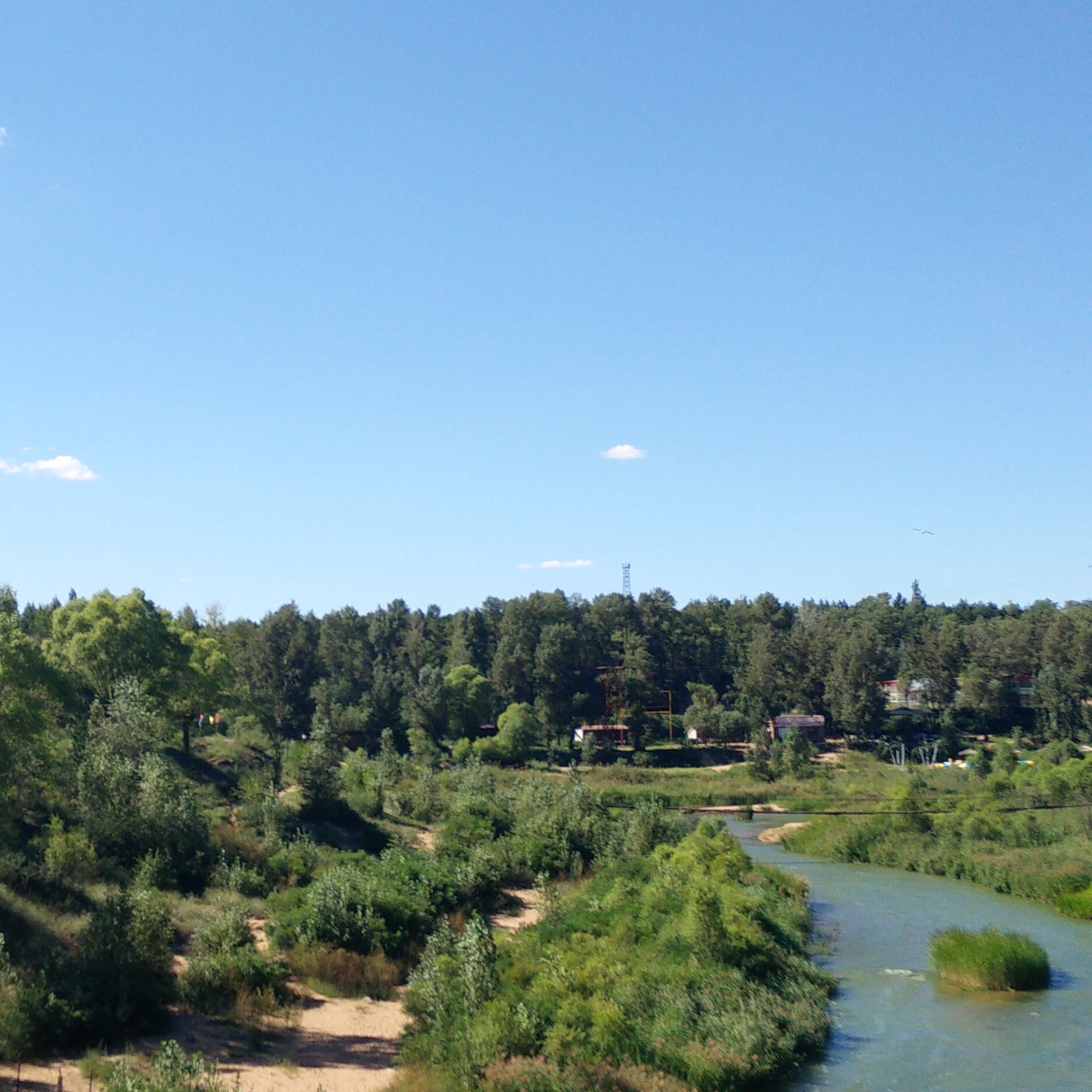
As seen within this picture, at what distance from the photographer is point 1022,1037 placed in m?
24.1

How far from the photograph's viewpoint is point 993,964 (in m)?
28.2

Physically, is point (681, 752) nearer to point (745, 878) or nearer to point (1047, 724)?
point (1047, 724)

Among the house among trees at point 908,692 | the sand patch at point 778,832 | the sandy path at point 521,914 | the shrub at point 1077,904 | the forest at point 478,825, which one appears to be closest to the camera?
the forest at point 478,825

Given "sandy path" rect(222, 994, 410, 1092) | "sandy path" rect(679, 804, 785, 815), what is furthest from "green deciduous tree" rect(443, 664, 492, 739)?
"sandy path" rect(222, 994, 410, 1092)

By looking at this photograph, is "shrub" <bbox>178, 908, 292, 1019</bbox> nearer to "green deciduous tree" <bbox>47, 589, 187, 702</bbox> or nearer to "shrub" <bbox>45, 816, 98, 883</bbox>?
"shrub" <bbox>45, 816, 98, 883</bbox>

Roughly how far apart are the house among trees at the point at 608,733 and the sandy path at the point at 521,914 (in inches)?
2139

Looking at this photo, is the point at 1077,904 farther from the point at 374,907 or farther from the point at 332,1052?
the point at 332,1052

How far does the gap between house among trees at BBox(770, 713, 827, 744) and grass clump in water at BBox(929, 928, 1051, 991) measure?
7105cm

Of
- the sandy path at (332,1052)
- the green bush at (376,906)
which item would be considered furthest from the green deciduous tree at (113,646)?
the sandy path at (332,1052)

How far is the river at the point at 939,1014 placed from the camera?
71.9 feet

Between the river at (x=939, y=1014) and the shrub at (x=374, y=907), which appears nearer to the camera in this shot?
the river at (x=939, y=1014)

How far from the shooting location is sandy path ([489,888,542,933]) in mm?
36938

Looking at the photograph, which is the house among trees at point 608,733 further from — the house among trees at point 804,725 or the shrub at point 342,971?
the shrub at point 342,971

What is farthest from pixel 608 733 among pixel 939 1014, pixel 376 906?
pixel 939 1014
